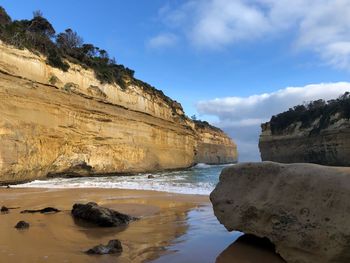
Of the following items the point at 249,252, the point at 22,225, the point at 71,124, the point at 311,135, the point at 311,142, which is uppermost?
the point at 311,135

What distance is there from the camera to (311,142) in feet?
201

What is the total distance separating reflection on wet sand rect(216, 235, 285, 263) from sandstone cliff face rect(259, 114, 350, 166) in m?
49.6

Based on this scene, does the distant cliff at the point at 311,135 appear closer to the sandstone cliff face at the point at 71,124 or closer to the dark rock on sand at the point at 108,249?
the sandstone cliff face at the point at 71,124

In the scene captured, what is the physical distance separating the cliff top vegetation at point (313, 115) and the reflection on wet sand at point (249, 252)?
51.1 metres

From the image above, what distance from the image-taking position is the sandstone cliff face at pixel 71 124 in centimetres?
2336

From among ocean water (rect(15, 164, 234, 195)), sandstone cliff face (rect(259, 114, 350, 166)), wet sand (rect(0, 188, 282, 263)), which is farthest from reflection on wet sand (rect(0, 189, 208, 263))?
sandstone cliff face (rect(259, 114, 350, 166))

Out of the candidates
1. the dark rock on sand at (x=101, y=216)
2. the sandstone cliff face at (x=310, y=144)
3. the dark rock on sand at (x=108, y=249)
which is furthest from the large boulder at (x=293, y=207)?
the sandstone cliff face at (x=310, y=144)

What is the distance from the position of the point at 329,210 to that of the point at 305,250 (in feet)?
1.91

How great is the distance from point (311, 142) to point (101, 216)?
57.9 m

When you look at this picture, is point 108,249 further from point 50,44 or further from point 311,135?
point 311,135

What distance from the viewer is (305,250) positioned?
15.8 ft

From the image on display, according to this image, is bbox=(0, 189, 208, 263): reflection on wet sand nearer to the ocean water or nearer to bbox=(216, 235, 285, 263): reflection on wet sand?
bbox=(216, 235, 285, 263): reflection on wet sand

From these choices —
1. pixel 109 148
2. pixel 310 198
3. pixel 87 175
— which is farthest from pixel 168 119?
pixel 310 198

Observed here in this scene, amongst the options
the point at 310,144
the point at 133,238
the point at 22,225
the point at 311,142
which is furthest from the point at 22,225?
the point at 310,144
